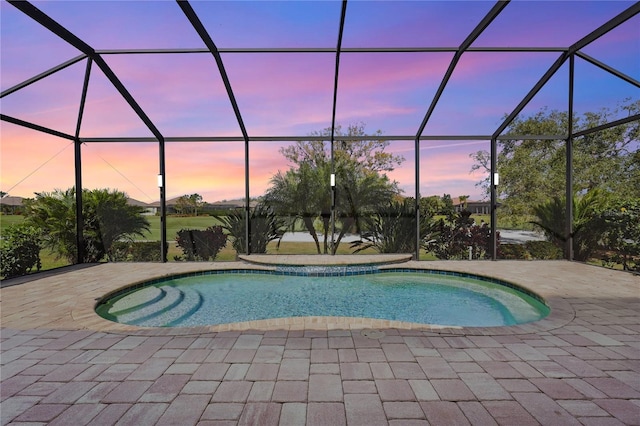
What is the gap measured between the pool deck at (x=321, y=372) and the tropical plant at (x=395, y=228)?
207 inches

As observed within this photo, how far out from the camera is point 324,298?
632 centimetres

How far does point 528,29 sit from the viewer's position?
699cm

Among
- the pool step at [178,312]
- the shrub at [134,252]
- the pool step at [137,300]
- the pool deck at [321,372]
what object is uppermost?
the shrub at [134,252]

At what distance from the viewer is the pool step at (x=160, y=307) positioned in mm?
5030

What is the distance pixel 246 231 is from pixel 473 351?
707 cm

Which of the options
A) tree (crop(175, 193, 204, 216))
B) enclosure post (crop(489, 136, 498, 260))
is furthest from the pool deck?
tree (crop(175, 193, 204, 216))

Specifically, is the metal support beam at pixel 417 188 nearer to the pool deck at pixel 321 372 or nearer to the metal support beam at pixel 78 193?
the pool deck at pixel 321 372

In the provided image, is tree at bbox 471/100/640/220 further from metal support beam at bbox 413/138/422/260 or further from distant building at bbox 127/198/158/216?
distant building at bbox 127/198/158/216

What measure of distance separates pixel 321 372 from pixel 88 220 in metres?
8.69

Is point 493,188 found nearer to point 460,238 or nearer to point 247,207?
point 460,238

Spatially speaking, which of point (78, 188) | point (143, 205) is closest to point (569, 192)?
point (143, 205)

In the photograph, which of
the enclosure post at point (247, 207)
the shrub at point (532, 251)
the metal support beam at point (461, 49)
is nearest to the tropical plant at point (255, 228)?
the enclosure post at point (247, 207)

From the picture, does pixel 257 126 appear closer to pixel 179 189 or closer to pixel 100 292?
pixel 179 189

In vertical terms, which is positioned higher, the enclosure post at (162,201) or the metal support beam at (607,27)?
→ the metal support beam at (607,27)
